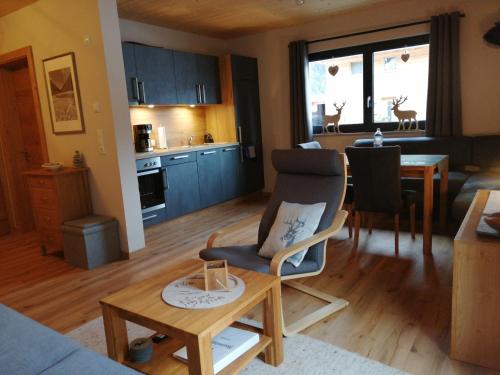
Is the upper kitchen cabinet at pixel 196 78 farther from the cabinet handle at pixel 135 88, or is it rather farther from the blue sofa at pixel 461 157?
the blue sofa at pixel 461 157

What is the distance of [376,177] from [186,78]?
2.94m

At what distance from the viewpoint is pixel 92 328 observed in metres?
2.28

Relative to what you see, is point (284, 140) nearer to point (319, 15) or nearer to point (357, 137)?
point (357, 137)

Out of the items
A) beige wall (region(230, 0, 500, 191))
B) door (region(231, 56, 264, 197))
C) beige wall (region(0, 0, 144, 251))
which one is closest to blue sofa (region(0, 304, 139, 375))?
beige wall (region(0, 0, 144, 251))

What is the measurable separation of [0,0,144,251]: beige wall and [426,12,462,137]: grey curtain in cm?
345

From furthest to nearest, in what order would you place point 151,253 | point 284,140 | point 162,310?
point 284,140
point 151,253
point 162,310

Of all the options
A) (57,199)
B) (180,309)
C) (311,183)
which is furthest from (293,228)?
(57,199)

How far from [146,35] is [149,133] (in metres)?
1.30

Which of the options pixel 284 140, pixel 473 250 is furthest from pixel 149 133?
pixel 473 250

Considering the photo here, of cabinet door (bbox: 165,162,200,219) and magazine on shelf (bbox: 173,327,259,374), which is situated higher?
cabinet door (bbox: 165,162,200,219)

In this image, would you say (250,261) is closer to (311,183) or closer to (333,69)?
(311,183)

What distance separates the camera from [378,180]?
3014 millimetres

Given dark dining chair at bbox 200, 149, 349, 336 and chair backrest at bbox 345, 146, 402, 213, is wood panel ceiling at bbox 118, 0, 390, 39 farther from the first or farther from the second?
dark dining chair at bbox 200, 149, 349, 336

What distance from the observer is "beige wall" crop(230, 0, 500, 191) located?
4.16 metres
